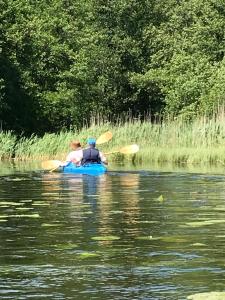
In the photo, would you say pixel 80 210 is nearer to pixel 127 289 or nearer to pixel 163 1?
pixel 127 289

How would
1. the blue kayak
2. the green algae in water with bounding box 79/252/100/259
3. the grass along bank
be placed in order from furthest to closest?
the grass along bank
the blue kayak
the green algae in water with bounding box 79/252/100/259

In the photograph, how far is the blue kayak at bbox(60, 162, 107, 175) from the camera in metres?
22.9

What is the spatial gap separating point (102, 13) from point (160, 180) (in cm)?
3369

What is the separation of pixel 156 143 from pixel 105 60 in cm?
2073

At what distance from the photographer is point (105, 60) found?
169 ft

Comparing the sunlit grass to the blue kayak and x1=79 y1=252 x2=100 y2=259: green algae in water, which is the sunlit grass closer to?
the blue kayak

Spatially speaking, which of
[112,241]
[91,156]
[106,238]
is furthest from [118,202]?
[91,156]

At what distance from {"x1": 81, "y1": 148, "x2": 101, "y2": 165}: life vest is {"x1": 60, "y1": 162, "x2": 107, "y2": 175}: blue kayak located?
158 mm

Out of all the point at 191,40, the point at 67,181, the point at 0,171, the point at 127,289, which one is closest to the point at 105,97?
the point at 191,40

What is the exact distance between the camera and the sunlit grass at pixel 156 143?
2883 centimetres

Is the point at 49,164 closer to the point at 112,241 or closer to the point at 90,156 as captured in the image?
the point at 90,156

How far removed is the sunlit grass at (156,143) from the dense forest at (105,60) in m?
8.90

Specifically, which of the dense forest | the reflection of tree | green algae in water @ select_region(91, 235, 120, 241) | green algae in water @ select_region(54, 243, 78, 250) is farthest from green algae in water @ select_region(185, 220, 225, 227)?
the dense forest

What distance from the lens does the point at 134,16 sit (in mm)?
53094
